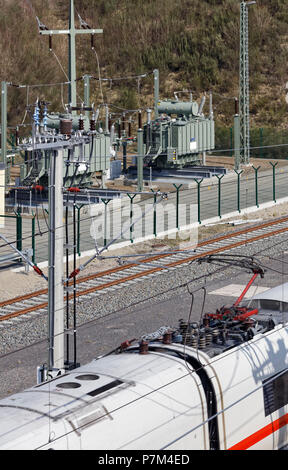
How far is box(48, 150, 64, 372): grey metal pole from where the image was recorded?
41.0 feet

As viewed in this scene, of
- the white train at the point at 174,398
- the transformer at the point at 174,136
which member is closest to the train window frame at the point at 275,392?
the white train at the point at 174,398

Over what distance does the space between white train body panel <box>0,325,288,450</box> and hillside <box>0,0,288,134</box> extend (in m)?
39.7

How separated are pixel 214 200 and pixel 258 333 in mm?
20483

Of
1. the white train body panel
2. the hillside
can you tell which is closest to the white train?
the white train body panel

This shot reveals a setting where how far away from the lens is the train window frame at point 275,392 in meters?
11.7

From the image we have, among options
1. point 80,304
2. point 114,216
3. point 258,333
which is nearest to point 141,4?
point 114,216

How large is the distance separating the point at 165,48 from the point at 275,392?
49.5 m

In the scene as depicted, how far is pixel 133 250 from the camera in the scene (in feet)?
84.8

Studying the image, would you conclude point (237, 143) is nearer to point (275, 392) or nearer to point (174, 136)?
point (174, 136)

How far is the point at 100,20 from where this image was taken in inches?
2473

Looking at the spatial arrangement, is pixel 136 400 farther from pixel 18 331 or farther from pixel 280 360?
pixel 18 331

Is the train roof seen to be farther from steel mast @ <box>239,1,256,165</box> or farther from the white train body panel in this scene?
steel mast @ <box>239,1,256,165</box>

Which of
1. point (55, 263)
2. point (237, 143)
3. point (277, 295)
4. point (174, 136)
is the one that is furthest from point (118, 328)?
point (237, 143)
